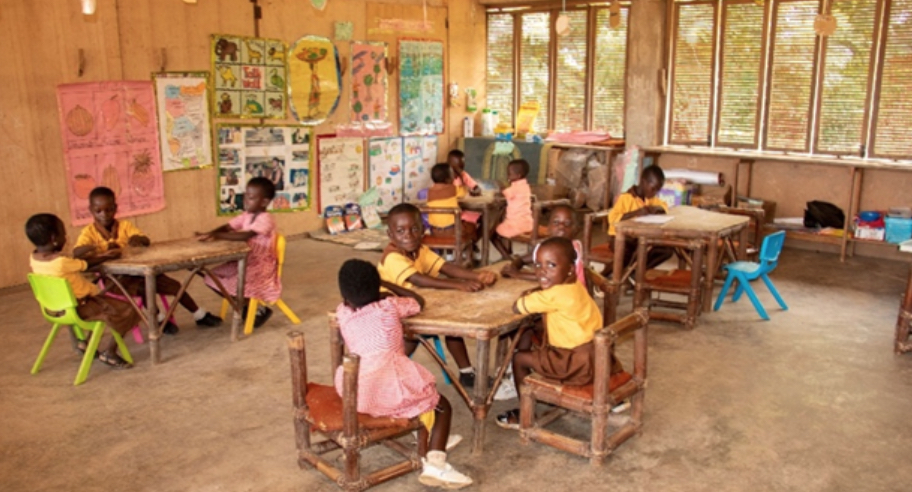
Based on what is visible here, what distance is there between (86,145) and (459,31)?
561 centimetres

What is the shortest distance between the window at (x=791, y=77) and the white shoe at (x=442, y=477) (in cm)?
728

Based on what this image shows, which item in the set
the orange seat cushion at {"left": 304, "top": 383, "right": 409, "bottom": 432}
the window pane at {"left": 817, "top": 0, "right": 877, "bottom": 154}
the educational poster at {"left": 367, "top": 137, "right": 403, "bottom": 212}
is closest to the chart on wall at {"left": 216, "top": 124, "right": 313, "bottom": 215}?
the educational poster at {"left": 367, "top": 137, "right": 403, "bottom": 212}

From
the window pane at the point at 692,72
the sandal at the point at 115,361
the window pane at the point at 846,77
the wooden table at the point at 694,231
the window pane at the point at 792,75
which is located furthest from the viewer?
the window pane at the point at 692,72

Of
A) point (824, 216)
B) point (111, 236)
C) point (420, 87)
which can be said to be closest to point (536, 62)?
point (420, 87)

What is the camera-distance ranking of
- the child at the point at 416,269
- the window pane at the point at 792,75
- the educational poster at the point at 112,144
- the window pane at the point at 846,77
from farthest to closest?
the window pane at the point at 792,75, the window pane at the point at 846,77, the educational poster at the point at 112,144, the child at the point at 416,269

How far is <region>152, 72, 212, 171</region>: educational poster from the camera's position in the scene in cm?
846

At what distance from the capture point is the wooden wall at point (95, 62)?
738 centimetres

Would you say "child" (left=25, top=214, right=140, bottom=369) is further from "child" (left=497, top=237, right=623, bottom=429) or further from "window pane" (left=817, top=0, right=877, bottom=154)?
"window pane" (left=817, top=0, right=877, bottom=154)

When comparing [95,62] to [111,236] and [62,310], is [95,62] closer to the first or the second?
[111,236]

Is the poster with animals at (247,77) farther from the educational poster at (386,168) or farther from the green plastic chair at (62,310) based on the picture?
the green plastic chair at (62,310)

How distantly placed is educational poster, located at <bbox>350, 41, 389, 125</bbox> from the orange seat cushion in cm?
684

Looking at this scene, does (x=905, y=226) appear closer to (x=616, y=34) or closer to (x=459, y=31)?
(x=616, y=34)

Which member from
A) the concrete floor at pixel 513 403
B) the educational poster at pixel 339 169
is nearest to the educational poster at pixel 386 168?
the educational poster at pixel 339 169

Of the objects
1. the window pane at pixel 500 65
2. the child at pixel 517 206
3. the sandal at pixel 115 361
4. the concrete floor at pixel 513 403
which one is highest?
the window pane at pixel 500 65
